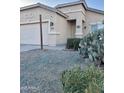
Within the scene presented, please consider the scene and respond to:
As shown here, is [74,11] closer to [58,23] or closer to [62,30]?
[62,30]

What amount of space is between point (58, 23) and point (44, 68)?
4.34 ft

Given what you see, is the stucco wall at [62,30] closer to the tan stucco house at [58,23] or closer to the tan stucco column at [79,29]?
the tan stucco house at [58,23]

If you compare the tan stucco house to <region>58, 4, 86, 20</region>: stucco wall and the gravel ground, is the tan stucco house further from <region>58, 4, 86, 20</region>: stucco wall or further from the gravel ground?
the gravel ground

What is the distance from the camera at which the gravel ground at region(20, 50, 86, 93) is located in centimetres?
312

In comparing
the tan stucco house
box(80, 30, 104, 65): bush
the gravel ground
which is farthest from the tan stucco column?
the gravel ground

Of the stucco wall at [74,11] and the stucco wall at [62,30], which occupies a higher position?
the stucco wall at [74,11]

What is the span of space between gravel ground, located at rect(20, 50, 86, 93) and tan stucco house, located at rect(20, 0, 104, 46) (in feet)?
0.93

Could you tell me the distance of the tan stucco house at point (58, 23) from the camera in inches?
146

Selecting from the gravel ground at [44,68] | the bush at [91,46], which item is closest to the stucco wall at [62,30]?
the gravel ground at [44,68]

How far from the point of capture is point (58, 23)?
472 cm

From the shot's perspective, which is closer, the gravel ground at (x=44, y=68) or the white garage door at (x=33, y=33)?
the gravel ground at (x=44, y=68)

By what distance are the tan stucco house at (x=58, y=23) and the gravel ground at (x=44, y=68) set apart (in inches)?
11.1
